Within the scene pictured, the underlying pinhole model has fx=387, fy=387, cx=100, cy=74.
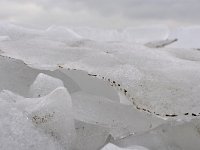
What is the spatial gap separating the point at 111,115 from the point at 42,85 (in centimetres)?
26

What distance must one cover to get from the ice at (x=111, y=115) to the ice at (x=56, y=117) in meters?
0.11

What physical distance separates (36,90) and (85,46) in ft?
1.42

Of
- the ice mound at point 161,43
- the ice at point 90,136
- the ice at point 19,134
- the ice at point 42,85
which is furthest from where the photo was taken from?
the ice mound at point 161,43

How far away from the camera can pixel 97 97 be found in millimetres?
1407

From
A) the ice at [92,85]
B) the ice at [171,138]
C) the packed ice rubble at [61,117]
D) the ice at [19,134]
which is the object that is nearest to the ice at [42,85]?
the packed ice rubble at [61,117]

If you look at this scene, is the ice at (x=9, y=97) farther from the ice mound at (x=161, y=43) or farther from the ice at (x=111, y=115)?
the ice mound at (x=161, y=43)

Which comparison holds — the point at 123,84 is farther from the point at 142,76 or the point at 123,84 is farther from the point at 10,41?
the point at 10,41

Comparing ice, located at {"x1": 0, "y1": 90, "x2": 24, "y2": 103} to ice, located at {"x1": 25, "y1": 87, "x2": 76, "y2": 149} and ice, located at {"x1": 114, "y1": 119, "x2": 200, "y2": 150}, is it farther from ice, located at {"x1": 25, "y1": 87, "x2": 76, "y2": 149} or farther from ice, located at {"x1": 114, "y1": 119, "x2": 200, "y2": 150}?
ice, located at {"x1": 114, "y1": 119, "x2": 200, "y2": 150}

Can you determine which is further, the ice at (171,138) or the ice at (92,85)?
the ice at (92,85)

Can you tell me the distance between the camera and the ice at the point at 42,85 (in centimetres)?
135

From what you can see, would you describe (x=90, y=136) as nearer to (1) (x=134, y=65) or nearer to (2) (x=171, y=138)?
(2) (x=171, y=138)

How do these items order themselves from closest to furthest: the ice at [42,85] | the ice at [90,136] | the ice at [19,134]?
the ice at [19,134] < the ice at [90,136] < the ice at [42,85]

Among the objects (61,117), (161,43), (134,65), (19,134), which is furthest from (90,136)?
(161,43)

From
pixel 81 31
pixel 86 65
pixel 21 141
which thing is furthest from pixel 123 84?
pixel 81 31
